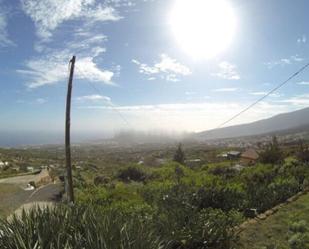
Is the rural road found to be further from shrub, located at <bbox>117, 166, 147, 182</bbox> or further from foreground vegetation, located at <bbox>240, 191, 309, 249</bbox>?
foreground vegetation, located at <bbox>240, 191, 309, 249</bbox>

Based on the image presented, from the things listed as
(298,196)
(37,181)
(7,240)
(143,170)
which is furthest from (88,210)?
(37,181)

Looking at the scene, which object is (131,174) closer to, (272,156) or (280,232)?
(272,156)

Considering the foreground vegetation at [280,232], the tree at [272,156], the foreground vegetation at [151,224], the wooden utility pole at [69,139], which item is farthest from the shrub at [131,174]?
the foreground vegetation at [280,232]

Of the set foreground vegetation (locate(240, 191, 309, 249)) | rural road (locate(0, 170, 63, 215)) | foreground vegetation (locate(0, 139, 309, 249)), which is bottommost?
rural road (locate(0, 170, 63, 215))

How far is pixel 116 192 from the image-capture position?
53.9ft

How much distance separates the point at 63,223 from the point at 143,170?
2306 centimetres

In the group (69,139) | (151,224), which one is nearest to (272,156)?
(69,139)

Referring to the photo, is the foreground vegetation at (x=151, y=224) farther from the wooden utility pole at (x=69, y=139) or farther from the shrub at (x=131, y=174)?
the shrub at (x=131, y=174)

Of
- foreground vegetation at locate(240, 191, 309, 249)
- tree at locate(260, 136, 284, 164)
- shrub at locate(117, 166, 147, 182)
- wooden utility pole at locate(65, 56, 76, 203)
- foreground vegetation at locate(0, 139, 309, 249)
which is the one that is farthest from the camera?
shrub at locate(117, 166, 147, 182)

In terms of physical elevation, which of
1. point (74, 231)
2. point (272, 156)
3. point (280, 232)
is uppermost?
point (74, 231)

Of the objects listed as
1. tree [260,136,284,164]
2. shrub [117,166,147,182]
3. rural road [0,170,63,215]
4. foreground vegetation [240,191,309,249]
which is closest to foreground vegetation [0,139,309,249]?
foreground vegetation [240,191,309,249]

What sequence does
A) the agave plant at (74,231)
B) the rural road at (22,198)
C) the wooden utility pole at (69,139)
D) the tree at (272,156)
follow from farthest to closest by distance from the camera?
the tree at (272,156)
the rural road at (22,198)
the wooden utility pole at (69,139)
the agave plant at (74,231)

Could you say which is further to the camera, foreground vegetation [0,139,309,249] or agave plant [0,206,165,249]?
foreground vegetation [0,139,309,249]

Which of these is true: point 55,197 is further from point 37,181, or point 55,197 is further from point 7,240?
point 7,240
